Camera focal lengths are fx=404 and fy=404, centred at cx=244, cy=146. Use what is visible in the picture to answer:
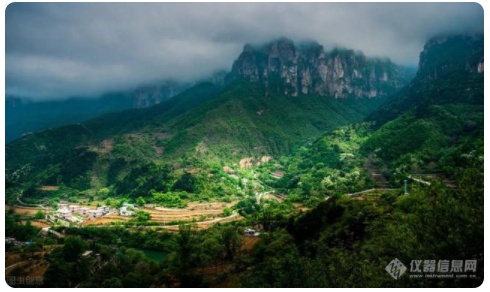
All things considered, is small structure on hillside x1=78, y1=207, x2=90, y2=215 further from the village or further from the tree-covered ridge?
the tree-covered ridge

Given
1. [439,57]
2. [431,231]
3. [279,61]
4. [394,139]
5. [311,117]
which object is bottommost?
[431,231]

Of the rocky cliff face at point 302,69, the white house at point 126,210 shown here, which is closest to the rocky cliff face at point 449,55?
→ the rocky cliff face at point 302,69

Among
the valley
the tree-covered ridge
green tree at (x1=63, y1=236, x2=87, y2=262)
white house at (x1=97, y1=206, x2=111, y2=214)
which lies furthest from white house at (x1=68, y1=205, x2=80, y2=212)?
green tree at (x1=63, y1=236, x2=87, y2=262)

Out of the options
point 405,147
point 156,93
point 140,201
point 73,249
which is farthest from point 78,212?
point 156,93

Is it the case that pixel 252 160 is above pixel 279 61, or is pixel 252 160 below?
below

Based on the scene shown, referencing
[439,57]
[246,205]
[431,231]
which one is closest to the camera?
[431,231]

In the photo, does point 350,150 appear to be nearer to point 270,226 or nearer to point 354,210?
point 270,226

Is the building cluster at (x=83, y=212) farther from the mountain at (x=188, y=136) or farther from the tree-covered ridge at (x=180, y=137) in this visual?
the tree-covered ridge at (x=180, y=137)

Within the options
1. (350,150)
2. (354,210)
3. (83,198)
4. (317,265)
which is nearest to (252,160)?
(350,150)
